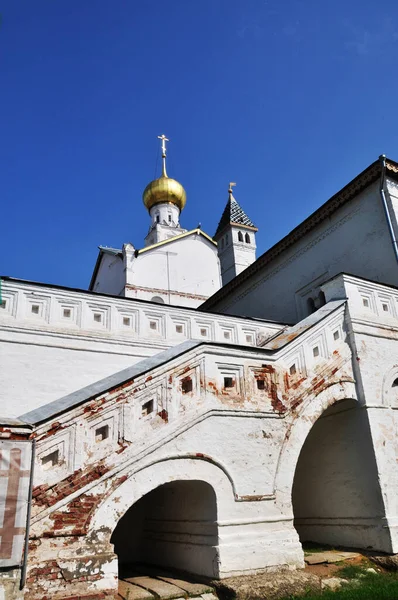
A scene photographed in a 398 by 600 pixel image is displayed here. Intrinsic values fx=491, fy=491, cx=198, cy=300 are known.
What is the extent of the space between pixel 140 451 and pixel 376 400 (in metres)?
4.26

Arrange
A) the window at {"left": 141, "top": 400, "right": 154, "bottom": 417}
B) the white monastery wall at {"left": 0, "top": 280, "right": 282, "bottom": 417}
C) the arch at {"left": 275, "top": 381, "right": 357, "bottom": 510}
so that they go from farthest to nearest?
1. the white monastery wall at {"left": 0, "top": 280, "right": 282, "bottom": 417}
2. the arch at {"left": 275, "top": 381, "right": 357, "bottom": 510}
3. the window at {"left": 141, "top": 400, "right": 154, "bottom": 417}

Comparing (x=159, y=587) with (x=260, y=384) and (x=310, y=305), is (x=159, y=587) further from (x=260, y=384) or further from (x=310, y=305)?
(x=310, y=305)

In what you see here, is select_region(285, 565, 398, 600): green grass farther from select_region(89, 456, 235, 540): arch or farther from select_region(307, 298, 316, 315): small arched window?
select_region(307, 298, 316, 315): small arched window

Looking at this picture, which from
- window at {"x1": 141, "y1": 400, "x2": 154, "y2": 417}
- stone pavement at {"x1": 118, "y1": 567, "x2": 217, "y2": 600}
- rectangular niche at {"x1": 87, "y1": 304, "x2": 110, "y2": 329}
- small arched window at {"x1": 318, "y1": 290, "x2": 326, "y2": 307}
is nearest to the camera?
stone pavement at {"x1": 118, "y1": 567, "x2": 217, "y2": 600}

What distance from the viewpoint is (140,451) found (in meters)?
5.56

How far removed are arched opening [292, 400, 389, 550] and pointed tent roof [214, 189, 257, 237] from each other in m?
27.6

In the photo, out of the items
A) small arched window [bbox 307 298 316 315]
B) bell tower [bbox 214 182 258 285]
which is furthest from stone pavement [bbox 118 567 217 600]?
bell tower [bbox 214 182 258 285]

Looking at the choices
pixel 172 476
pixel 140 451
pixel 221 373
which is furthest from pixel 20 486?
pixel 221 373

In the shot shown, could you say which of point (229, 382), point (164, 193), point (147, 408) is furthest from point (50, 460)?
point (164, 193)

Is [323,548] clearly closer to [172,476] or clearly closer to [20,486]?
[172,476]

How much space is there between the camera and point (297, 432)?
696 cm

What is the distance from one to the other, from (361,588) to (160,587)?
2.35m

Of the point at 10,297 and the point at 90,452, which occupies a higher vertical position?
the point at 10,297

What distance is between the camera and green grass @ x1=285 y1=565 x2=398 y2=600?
17.4 ft
